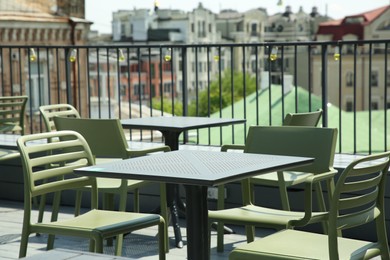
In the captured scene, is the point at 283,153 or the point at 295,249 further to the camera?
the point at 283,153

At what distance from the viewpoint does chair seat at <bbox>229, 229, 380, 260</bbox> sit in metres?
3.76

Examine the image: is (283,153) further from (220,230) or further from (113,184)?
(113,184)

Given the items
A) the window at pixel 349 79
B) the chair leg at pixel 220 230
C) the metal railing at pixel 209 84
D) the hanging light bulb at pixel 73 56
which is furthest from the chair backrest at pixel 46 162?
the window at pixel 349 79

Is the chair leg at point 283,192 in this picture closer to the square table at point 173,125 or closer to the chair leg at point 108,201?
the square table at point 173,125

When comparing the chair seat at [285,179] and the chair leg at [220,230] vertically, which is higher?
the chair seat at [285,179]

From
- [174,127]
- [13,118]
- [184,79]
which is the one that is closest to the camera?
[174,127]

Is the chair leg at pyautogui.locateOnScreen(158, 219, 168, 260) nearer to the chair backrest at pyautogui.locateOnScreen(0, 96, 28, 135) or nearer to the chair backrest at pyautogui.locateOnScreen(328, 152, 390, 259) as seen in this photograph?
the chair backrest at pyautogui.locateOnScreen(328, 152, 390, 259)

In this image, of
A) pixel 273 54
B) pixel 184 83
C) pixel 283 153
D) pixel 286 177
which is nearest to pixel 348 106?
pixel 184 83

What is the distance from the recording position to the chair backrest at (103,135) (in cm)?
547

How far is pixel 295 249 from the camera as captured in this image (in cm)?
383

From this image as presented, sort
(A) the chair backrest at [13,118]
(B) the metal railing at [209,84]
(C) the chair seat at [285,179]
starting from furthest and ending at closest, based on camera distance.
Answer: (A) the chair backrest at [13,118], (B) the metal railing at [209,84], (C) the chair seat at [285,179]

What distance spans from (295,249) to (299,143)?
1.14 meters

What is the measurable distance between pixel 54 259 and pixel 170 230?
3710mm

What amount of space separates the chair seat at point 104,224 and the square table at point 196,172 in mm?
326
